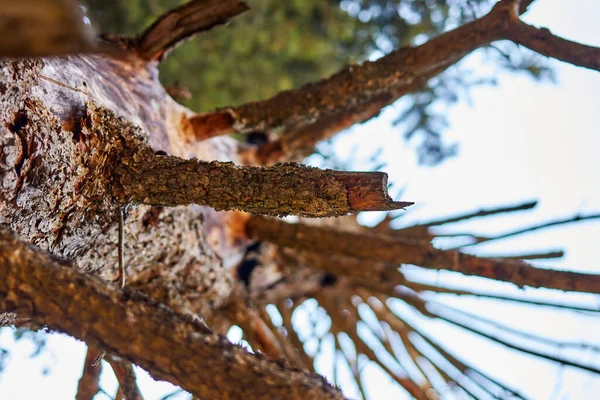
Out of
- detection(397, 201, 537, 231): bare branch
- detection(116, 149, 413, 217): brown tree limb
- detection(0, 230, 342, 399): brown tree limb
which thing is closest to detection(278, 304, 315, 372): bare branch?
detection(397, 201, 537, 231): bare branch

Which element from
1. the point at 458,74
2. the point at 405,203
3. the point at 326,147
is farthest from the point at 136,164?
the point at 458,74

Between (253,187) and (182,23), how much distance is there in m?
0.68

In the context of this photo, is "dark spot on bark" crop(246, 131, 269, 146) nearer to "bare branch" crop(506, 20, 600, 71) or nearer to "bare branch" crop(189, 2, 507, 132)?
"bare branch" crop(189, 2, 507, 132)

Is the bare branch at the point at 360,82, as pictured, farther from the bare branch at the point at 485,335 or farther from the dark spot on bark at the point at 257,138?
the bare branch at the point at 485,335

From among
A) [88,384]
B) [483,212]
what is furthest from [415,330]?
[88,384]

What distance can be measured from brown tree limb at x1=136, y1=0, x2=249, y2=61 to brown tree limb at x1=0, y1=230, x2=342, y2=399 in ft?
2.69

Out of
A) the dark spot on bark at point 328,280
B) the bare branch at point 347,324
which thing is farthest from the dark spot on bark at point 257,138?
the bare branch at point 347,324

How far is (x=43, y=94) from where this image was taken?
86 cm

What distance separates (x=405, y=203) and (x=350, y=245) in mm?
876

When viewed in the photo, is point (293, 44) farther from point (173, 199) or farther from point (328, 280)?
point (173, 199)

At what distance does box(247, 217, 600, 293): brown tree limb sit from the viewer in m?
1.32

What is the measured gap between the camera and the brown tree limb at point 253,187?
804mm

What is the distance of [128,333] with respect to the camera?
0.65 meters

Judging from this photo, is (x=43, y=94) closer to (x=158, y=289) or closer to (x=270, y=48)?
(x=158, y=289)
